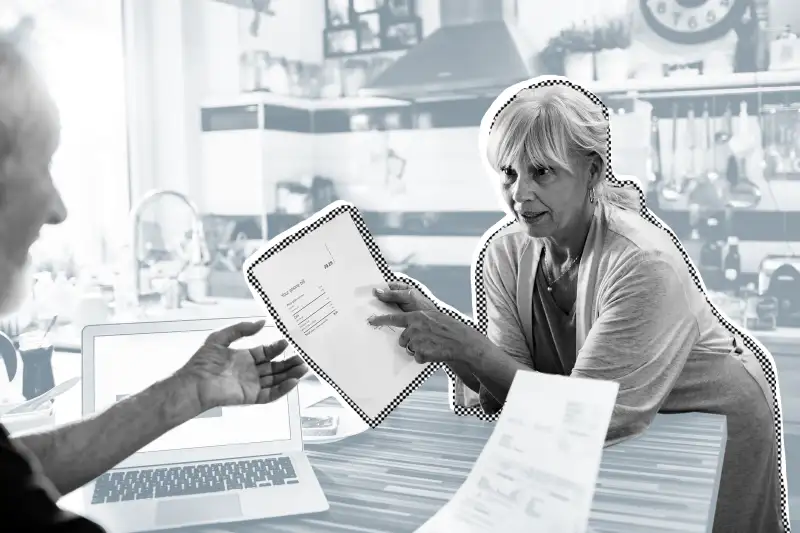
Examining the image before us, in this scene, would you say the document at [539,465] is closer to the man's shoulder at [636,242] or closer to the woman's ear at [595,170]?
the man's shoulder at [636,242]

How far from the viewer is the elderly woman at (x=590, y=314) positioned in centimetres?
145

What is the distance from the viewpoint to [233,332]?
4.18ft

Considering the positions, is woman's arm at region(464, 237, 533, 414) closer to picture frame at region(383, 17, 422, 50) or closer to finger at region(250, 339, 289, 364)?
finger at region(250, 339, 289, 364)

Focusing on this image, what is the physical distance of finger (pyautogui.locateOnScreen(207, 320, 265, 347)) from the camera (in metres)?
1.26

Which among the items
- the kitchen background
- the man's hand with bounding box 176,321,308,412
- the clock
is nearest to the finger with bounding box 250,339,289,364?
the man's hand with bounding box 176,321,308,412

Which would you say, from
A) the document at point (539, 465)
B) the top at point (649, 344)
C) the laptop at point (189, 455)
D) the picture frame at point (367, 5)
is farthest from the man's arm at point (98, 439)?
the picture frame at point (367, 5)

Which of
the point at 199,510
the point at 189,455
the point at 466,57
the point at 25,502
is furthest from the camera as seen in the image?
the point at 466,57

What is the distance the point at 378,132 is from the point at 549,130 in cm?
Answer: 236

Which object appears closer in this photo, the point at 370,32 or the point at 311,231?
the point at 311,231

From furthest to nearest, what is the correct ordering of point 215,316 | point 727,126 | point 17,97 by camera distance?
1. point 215,316
2. point 727,126
3. point 17,97

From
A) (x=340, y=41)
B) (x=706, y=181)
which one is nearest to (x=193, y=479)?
(x=706, y=181)

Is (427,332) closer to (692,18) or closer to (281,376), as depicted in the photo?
(281,376)

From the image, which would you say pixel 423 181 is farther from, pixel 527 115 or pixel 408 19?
pixel 527 115

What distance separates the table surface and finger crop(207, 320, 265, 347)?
262mm
